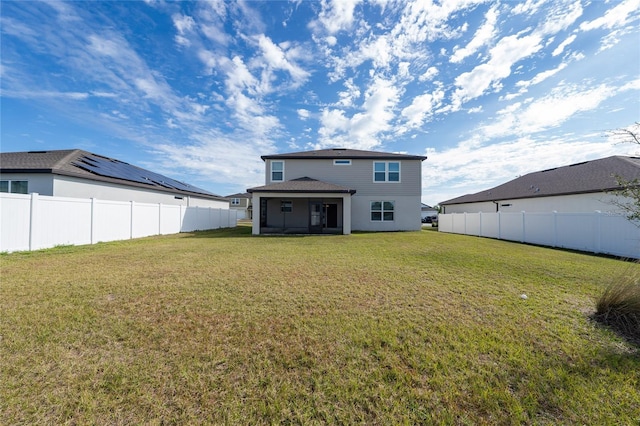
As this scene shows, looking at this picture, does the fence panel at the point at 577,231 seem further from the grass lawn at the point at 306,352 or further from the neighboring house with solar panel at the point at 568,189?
the grass lawn at the point at 306,352

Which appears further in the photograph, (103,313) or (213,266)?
(213,266)

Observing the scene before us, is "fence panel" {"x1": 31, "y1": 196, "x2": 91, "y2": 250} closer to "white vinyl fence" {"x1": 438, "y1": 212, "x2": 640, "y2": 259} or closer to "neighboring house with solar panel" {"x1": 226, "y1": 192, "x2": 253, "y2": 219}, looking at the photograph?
"white vinyl fence" {"x1": 438, "y1": 212, "x2": 640, "y2": 259}

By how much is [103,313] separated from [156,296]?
760mm

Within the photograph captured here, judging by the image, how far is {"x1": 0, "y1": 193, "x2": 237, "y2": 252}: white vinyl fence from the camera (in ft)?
25.3

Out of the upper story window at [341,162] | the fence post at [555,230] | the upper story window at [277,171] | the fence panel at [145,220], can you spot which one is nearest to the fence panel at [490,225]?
the fence post at [555,230]

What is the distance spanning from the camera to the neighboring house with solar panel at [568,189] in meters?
13.2

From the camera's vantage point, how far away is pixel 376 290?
486 centimetres

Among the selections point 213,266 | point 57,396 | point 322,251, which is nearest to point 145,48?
point 213,266

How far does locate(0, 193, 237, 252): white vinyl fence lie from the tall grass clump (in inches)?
589

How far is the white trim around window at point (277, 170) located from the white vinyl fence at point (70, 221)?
7582mm

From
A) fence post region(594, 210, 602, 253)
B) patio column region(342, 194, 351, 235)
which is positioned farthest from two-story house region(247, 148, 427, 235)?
fence post region(594, 210, 602, 253)

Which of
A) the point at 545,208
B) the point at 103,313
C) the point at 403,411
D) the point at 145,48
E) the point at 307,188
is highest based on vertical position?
the point at 145,48

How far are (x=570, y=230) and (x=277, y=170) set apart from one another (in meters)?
17.6

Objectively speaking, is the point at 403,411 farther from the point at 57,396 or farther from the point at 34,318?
the point at 34,318
